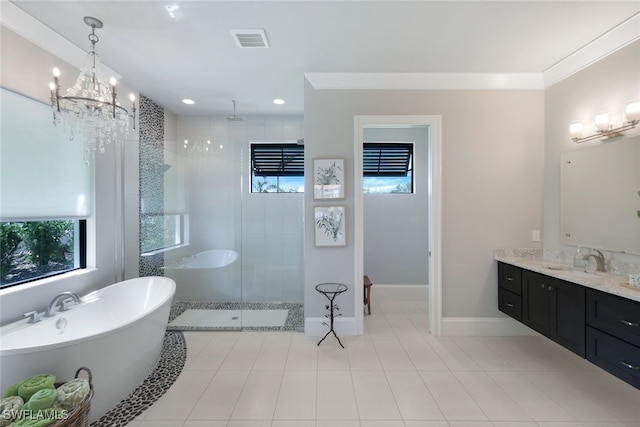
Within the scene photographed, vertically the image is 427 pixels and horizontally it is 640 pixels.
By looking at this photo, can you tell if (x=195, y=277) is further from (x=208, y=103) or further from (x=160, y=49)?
(x=160, y=49)

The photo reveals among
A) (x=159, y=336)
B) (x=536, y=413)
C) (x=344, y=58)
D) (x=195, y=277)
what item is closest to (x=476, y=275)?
(x=536, y=413)

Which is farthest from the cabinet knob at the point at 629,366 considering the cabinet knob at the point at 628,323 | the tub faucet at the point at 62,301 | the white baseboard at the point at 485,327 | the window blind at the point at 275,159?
the tub faucet at the point at 62,301

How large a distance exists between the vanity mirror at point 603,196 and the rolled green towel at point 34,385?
4044mm

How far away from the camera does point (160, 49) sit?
97.7 inches

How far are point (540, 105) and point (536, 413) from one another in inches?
116

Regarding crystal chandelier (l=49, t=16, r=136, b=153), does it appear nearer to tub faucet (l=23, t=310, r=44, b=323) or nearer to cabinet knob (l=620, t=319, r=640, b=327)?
tub faucet (l=23, t=310, r=44, b=323)

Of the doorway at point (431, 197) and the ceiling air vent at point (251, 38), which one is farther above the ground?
the ceiling air vent at point (251, 38)

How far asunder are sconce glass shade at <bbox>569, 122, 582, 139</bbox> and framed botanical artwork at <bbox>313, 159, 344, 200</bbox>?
220cm

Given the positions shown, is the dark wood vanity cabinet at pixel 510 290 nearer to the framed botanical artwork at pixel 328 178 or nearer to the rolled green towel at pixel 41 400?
the framed botanical artwork at pixel 328 178

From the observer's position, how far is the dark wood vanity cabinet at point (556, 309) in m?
2.03

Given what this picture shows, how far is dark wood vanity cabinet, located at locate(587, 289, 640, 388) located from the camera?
5.36 ft

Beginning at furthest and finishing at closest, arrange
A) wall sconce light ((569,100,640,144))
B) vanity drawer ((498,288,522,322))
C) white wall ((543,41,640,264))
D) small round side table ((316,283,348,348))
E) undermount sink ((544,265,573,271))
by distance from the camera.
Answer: small round side table ((316,283,348,348))
vanity drawer ((498,288,522,322))
undermount sink ((544,265,573,271))
white wall ((543,41,640,264))
wall sconce light ((569,100,640,144))

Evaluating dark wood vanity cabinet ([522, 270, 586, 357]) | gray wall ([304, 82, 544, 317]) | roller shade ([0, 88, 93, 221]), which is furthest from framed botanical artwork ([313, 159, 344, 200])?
roller shade ([0, 88, 93, 221])

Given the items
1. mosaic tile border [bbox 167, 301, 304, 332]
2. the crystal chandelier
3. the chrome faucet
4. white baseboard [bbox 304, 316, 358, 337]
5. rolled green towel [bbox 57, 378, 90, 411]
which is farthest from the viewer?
mosaic tile border [bbox 167, 301, 304, 332]
